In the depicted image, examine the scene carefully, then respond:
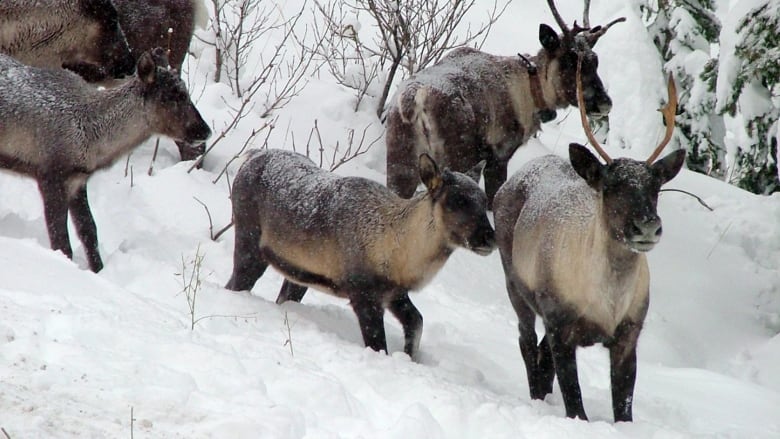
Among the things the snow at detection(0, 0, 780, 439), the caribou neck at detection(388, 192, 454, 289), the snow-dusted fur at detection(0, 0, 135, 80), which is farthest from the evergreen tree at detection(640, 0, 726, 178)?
the caribou neck at detection(388, 192, 454, 289)

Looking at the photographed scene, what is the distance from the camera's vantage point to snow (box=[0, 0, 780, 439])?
4047 mm

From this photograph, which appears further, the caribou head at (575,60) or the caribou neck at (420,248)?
the caribou head at (575,60)

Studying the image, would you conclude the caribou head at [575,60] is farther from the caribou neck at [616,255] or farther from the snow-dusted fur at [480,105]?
the caribou neck at [616,255]

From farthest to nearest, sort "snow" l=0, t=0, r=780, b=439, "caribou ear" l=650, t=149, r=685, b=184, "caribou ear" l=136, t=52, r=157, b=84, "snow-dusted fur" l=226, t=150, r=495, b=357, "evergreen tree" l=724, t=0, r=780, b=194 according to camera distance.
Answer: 1. "evergreen tree" l=724, t=0, r=780, b=194
2. "caribou ear" l=136, t=52, r=157, b=84
3. "snow-dusted fur" l=226, t=150, r=495, b=357
4. "caribou ear" l=650, t=149, r=685, b=184
5. "snow" l=0, t=0, r=780, b=439

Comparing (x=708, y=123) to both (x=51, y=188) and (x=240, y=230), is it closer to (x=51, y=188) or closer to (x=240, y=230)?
(x=240, y=230)

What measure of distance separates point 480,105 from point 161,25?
11.4ft

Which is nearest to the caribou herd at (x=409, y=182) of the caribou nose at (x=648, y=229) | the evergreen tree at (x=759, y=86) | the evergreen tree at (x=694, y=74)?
the caribou nose at (x=648, y=229)

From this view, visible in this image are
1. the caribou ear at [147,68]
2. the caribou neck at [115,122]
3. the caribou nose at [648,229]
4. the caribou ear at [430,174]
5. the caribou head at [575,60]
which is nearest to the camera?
the caribou nose at [648,229]

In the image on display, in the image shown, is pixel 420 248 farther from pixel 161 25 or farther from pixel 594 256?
pixel 161 25

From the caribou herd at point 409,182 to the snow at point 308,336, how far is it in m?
0.38

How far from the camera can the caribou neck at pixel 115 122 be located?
→ 7828 mm

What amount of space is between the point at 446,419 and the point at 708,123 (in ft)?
38.1

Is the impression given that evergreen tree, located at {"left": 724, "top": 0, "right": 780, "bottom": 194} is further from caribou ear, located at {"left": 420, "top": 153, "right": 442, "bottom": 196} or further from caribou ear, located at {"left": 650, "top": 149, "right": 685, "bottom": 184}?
caribou ear, located at {"left": 650, "top": 149, "right": 685, "bottom": 184}

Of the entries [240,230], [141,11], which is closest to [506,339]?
[240,230]
